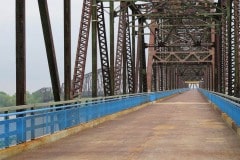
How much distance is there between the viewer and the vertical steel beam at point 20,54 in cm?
1566

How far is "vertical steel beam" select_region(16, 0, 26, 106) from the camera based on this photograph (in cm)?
1566

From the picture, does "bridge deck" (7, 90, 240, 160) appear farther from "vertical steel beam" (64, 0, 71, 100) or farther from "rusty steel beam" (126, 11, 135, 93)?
"rusty steel beam" (126, 11, 135, 93)

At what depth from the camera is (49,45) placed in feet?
59.5

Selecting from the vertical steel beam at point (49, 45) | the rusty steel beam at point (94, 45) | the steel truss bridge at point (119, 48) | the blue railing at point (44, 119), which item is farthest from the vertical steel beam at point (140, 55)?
the vertical steel beam at point (49, 45)

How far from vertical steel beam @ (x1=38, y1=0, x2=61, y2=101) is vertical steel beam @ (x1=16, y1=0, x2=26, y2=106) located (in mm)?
1672

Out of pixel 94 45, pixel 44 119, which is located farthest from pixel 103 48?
pixel 44 119

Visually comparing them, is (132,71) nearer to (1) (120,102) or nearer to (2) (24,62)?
(1) (120,102)

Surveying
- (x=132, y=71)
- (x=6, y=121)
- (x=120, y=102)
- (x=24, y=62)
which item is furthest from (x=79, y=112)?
(x=132, y=71)

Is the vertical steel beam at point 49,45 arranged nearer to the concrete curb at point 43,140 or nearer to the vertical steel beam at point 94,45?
the concrete curb at point 43,140

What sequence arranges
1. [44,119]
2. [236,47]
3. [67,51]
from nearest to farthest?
[44,119], [67,51], [236,47]

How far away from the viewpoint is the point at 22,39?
51.8ft

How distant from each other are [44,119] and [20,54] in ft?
6.42

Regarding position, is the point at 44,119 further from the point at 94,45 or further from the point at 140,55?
the point at 140,55

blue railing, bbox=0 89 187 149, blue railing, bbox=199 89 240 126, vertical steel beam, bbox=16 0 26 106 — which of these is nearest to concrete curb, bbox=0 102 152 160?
blue railing, bbox=0 89 187 149
